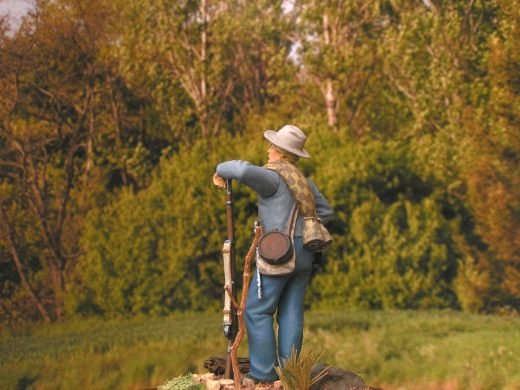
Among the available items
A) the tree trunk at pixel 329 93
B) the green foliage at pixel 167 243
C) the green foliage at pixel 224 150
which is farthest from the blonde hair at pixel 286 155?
the tree trunk at pixel 329 93

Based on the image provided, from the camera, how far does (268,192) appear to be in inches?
272

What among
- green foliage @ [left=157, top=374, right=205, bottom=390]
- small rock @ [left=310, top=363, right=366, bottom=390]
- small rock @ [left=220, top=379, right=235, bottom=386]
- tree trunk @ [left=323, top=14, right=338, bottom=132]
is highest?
tree trunk @ [left=323, top=14, right=338, bottom=132]

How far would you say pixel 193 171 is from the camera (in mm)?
16719

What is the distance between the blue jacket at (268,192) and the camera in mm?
6742

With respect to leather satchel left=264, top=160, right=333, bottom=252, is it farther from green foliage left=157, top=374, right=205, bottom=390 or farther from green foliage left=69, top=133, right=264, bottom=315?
green foliage left=69, top=133, right=264, bottom=315

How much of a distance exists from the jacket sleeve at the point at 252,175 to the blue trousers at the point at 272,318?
454mm

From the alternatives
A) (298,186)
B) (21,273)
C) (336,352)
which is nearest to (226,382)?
(298,186)

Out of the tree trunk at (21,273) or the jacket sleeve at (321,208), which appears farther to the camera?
the tree trunk at (21,273)

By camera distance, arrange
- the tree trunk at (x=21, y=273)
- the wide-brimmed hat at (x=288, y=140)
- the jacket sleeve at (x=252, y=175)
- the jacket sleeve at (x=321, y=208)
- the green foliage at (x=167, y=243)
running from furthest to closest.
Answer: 1. the tree trunk at (x=21, y=273)
2. the green foliage at (x=167, y=243)
3. the jacket sleeve at (x=321, y=208)
4. the wide-brimmed hat at (x=288, y=140)
5. the jacket sleeve at (x=252, y=175)

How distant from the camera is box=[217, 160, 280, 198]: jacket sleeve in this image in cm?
670

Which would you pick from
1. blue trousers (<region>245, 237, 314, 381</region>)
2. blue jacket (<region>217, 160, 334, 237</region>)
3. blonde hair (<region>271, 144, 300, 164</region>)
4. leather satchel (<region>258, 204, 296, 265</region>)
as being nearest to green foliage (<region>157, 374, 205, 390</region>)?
blue trousers (<region>245, 237, 314, 381</region>)

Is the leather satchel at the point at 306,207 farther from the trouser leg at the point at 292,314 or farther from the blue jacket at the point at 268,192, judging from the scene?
the trouser leg at the point at 292,314

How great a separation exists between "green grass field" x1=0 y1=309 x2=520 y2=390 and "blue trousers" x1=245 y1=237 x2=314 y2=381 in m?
2.71

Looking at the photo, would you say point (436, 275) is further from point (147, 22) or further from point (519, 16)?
point (147, 22)
